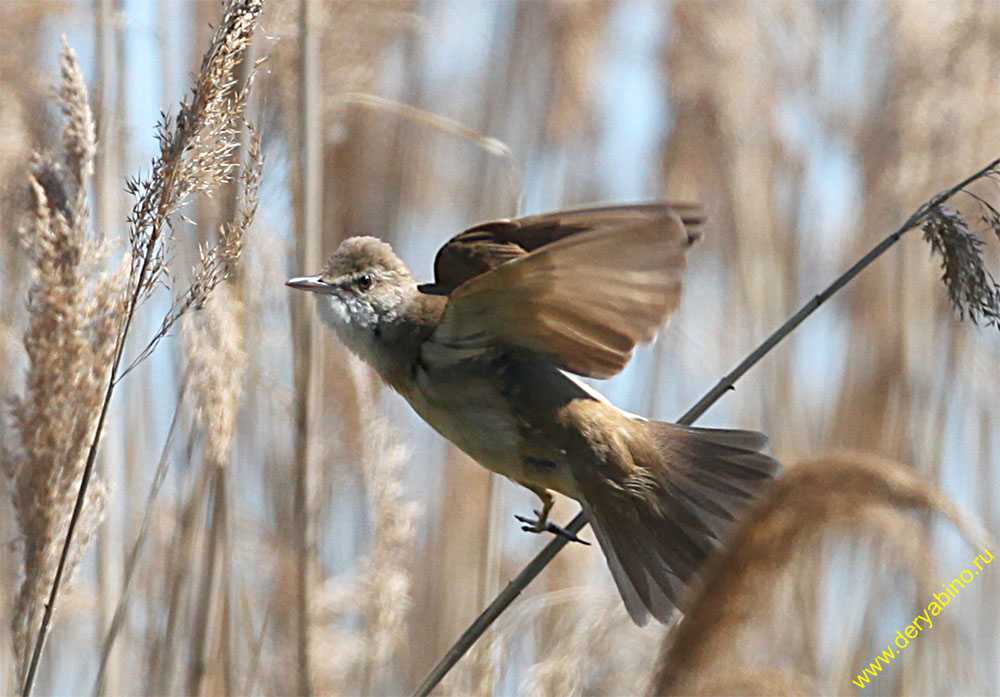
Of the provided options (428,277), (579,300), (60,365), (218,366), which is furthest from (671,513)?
(428,277)

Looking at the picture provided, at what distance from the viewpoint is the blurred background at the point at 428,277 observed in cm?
212

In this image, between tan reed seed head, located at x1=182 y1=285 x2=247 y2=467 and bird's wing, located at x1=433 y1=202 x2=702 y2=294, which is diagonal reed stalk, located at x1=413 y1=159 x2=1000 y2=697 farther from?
tan reed seed head, located at x1=182 y1=285 x2=247 y2=467

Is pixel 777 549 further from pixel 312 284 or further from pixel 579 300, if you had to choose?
pixel 312 284

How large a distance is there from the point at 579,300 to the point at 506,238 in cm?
30

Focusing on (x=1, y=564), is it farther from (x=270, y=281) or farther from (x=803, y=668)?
(x=803, y=668)

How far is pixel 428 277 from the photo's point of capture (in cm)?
340

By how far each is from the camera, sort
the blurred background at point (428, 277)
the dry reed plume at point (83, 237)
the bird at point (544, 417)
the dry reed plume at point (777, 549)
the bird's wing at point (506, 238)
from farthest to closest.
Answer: the blurred background at point (428, 277) < the bird at point (544, 417) < the bird's wing at point (506, 238) < the dry reed plume at point (83, 237) < the dry reed plume at point (777, 549)

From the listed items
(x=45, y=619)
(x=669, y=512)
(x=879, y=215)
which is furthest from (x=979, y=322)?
(x=879, y=215)

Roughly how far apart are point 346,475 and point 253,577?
0.39m

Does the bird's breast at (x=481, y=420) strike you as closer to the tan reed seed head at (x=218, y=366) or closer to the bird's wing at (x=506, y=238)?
the bird's wing at (x=506, y=238)

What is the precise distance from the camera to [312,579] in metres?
2.11

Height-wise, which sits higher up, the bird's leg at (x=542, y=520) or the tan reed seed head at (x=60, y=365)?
the tan reed seed head at (x=60, y=365)

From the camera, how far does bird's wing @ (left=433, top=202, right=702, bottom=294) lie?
1.64 m

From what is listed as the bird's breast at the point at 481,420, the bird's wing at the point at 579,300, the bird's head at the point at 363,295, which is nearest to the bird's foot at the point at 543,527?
the bird's breast at the point at 481,420
